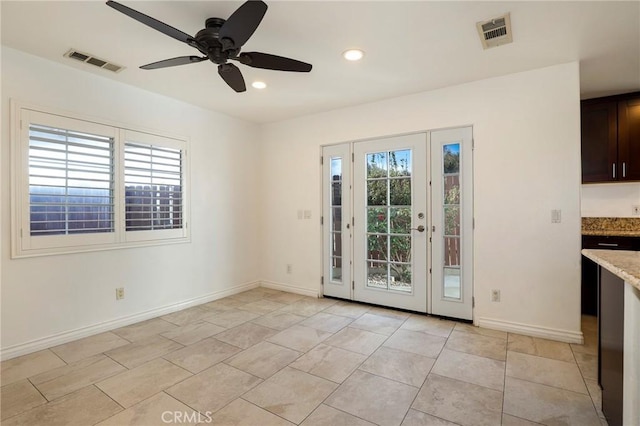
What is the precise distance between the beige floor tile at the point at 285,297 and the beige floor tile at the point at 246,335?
0.88 meters

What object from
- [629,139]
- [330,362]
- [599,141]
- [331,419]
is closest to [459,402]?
[331,419]

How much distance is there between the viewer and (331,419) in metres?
1.83

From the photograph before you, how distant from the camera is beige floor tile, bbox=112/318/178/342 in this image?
9.97 feet

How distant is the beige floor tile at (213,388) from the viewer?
200 cm

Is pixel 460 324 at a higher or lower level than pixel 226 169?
lower

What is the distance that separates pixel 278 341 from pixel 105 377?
1338mm

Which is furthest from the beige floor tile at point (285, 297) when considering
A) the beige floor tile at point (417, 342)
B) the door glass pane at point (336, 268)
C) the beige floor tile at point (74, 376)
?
the beige floor tile at point (74, 376)

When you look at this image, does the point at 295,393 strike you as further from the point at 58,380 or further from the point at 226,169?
the point at 226,169

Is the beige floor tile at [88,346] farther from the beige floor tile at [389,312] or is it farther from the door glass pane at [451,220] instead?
the door glass pane at [451,220]

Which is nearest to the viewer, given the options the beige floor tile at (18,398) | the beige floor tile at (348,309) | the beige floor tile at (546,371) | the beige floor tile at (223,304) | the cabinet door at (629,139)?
the beige floor tile at (18,398)

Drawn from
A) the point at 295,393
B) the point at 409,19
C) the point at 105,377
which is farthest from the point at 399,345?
the point at 409,19

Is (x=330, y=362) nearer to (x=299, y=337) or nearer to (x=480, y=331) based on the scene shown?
(x=299, y=337)

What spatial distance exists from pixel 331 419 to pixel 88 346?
7.76 feet

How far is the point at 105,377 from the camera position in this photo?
229 cm
